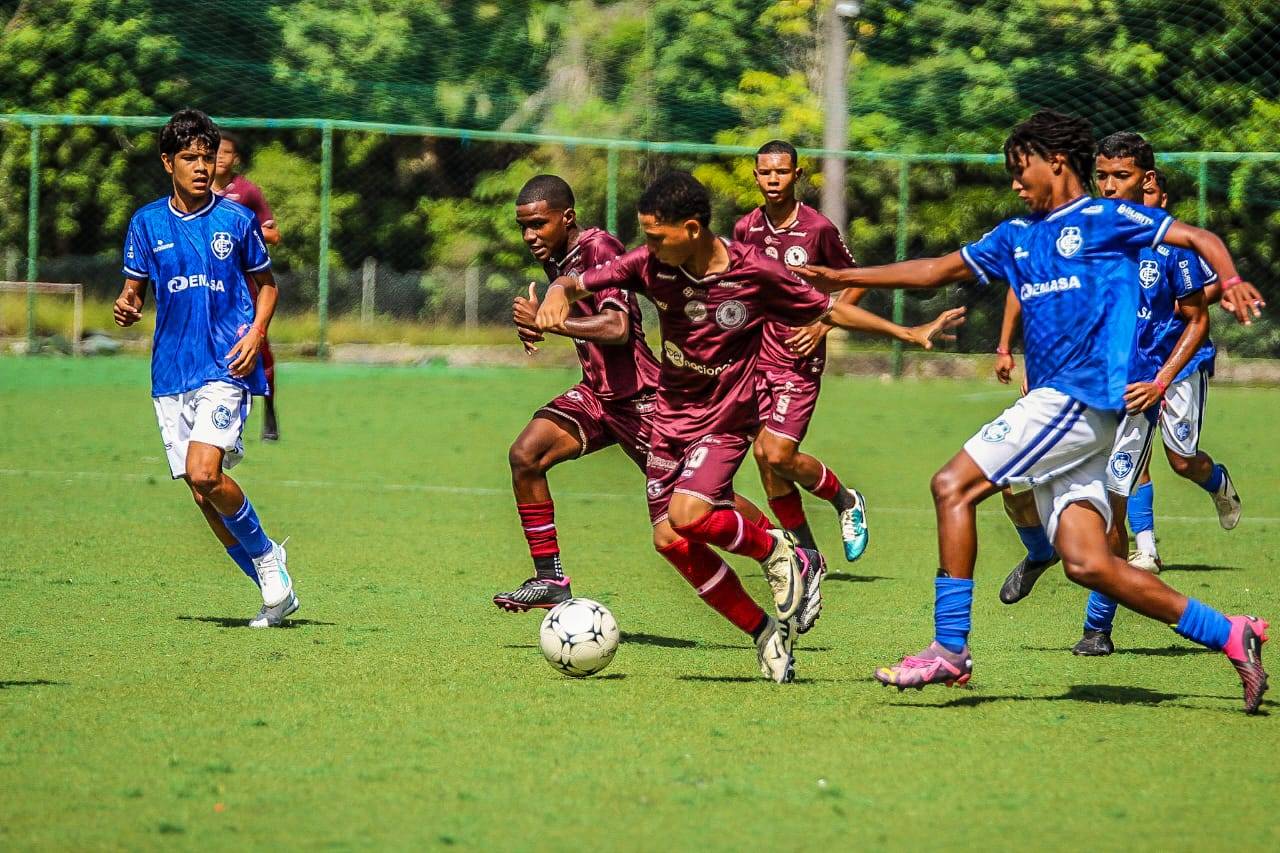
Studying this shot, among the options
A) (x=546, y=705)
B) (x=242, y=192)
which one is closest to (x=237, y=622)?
(x=546, y=705)

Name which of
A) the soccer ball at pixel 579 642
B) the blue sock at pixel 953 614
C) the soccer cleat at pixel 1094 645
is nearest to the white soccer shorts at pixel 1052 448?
the blue sock at pixel 953 614

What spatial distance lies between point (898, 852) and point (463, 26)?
87.8 feet

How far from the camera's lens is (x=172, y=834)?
13.7ft

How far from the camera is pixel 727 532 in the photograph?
6.38 meters

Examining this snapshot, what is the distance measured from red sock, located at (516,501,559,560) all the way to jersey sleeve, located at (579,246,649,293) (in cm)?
155

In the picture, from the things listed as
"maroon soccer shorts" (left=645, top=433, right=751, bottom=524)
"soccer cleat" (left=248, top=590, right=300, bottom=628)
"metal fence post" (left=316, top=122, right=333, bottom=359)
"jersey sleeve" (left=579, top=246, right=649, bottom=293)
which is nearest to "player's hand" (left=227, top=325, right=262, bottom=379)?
"soccer cleat" (left=248, top=590, right=300, bottom=628)

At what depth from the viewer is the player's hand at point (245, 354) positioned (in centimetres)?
733

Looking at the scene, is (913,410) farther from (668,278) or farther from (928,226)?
(668,278)

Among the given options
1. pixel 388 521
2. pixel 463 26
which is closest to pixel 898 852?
pixel 388 521

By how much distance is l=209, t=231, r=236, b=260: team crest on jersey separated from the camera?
24.4ft

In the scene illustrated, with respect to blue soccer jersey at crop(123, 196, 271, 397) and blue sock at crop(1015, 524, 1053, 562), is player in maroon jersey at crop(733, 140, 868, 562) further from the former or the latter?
blue soccer jersey at crop(123, 196, 271, 397)

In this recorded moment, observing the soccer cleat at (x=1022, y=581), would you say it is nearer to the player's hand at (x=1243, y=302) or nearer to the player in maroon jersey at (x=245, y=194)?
the player's hand at (x=1243, y=302)

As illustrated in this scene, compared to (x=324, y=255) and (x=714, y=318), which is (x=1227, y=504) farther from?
(x=324, y=255)

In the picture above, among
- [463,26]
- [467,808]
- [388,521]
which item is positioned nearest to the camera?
[467,808]
